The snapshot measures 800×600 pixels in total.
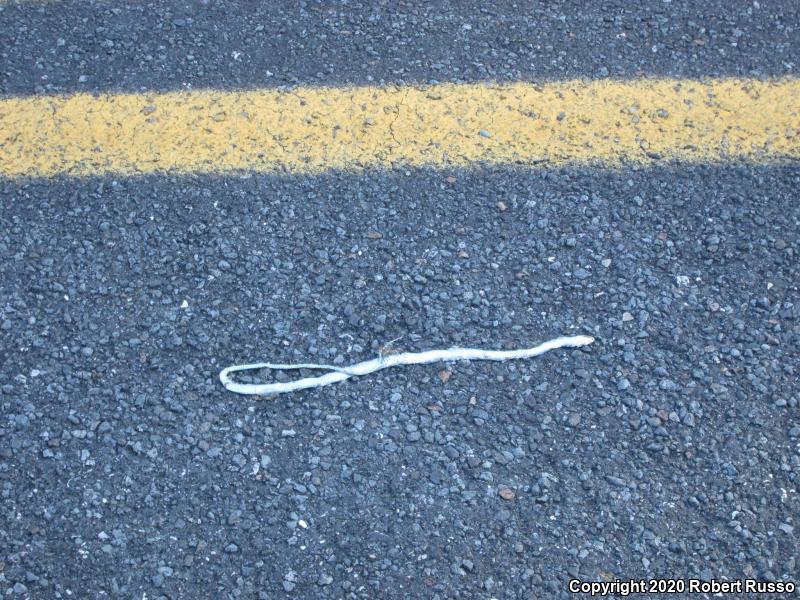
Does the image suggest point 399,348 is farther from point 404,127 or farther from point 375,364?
point 404,127

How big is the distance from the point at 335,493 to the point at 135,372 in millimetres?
536

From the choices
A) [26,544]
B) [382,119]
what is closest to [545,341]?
[382,119]

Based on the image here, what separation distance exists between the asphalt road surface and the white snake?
0.08 feet

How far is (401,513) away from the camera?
5.90ft

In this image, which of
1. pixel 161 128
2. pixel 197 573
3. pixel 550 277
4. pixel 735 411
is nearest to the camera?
pixel 197 573

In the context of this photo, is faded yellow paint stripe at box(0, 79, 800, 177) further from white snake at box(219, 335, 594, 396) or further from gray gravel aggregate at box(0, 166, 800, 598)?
white snake at box(219, 335, 594, 396)

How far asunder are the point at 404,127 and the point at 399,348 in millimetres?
726

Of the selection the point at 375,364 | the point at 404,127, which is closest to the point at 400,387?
the point at 375,364

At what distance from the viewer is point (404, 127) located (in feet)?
8.11

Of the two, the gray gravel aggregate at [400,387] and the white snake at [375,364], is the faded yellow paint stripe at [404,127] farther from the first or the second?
the white snake at [375,364]

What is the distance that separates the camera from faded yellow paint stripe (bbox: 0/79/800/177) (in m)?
2.39

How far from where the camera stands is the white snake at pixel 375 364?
1.97 meters

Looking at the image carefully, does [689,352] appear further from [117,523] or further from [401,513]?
[117,523]

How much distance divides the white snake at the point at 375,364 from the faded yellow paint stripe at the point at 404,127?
578 mm
